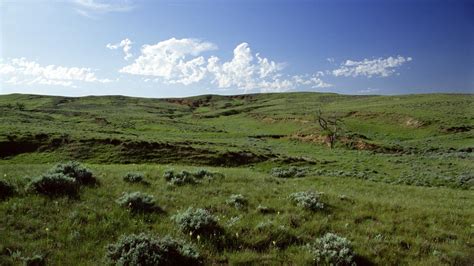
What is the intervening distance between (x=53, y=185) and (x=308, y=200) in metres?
6.59

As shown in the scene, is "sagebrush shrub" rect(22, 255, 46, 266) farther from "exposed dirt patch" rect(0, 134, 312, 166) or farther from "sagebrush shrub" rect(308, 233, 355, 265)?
"exposed dirt patch" rect(0, 134, 312, 166)

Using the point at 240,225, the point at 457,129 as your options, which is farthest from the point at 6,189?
the point at 457,129

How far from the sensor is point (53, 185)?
373 inches

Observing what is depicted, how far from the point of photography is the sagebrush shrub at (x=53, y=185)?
923 centimetres

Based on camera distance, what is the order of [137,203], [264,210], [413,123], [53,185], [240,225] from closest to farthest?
[240,225] → [137,203] → [53,185] → [264,210] → [413,123]

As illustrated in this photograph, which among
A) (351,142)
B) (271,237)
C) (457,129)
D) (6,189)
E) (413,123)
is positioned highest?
(6,189)

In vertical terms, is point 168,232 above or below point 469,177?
above

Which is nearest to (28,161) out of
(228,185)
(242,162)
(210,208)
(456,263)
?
(242,162)

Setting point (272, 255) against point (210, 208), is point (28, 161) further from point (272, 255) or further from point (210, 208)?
point (272, 255)

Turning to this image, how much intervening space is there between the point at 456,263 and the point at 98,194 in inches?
325

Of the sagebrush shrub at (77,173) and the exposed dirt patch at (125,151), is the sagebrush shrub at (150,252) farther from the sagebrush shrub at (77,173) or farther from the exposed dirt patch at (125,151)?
the exposed dirt patch at (125,151)

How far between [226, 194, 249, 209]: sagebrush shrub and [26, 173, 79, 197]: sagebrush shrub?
12.8 ft

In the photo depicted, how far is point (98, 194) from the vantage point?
9.73 meters

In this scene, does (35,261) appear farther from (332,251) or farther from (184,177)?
(184,177)
